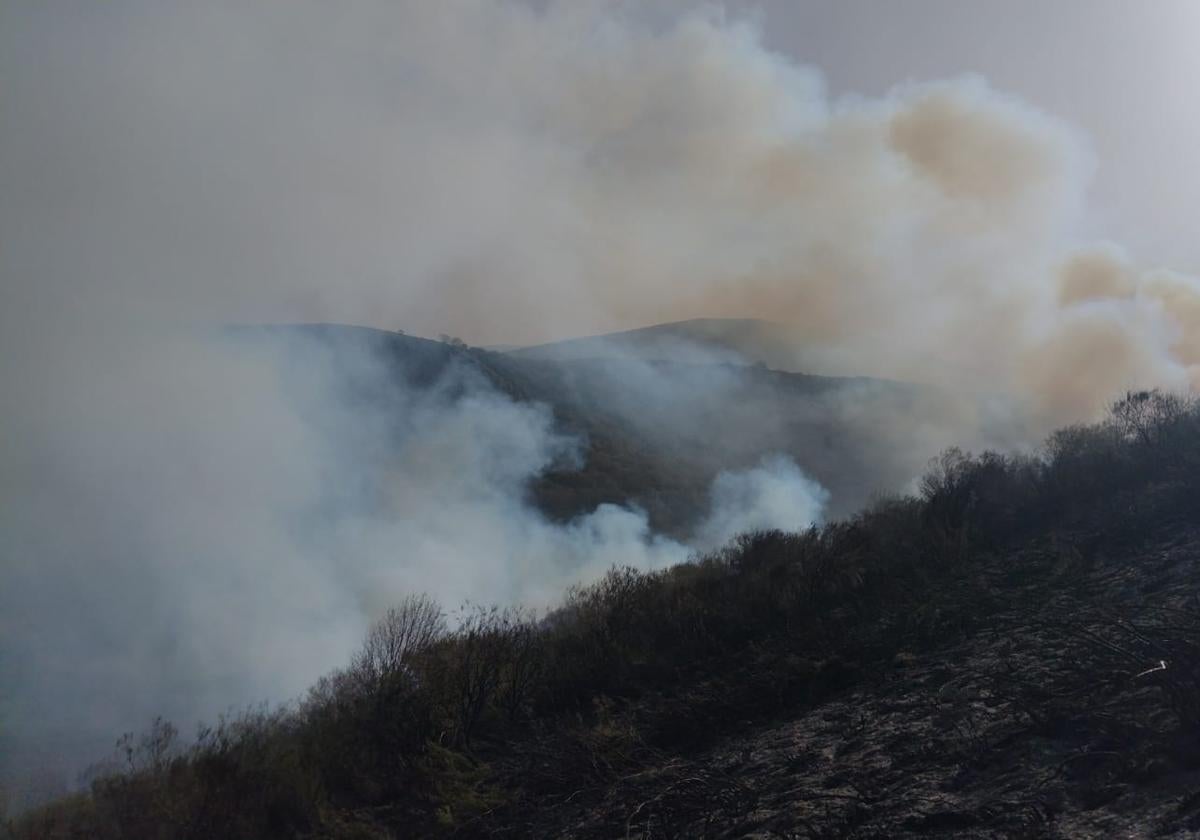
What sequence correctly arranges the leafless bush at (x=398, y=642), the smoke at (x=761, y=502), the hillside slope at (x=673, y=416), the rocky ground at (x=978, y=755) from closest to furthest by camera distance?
the rocky ground at (x=978, y=755) < the leafless bush at (x=398, y=642) < the smoke at (x=761, y=502) < the hillside slope at (x=673, y=416)

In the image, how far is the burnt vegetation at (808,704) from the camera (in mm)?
5703

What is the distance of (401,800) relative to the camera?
819cm

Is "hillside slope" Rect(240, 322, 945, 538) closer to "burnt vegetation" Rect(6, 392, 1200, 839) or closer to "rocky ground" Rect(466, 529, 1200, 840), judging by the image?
"burnt vegetation" Rect(6, 392, 1200, 839)

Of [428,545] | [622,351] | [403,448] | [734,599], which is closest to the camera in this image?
[734,599]

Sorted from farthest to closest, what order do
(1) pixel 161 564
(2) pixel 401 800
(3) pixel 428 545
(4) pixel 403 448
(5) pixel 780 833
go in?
1. (4) pixel 403 448
2. (3) pixel 428 545
3. (1) pixel 161 564
4. (2) pixel 401 800
5. (5) pixel 780 833

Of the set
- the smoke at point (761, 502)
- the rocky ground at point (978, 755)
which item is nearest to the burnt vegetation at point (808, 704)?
the rocky ground at point (978, 755)

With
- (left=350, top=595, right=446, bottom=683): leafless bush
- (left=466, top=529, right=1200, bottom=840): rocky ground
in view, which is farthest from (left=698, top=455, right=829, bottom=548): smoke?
(left=466, top=529, right=1200, bottom=840): rocky ground

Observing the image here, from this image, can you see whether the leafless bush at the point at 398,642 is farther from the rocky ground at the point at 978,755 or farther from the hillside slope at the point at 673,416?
the hillside slope at the point at 673,416

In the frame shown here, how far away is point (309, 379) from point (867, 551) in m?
34.1

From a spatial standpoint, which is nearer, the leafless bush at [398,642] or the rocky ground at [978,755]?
the rocky ground at [978,755]

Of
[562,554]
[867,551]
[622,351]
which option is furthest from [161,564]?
[622,351]

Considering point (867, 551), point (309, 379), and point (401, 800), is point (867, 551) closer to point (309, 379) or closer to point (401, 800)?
point (401, 800)

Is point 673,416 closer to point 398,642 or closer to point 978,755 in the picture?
point 398,642

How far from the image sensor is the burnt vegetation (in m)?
5.70
